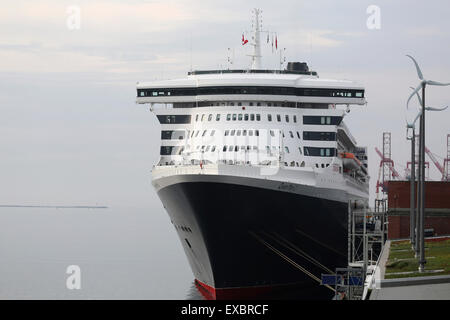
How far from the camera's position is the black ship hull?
151ft

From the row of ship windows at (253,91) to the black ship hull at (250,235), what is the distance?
6.37 meters

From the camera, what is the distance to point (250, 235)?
46.8 metres

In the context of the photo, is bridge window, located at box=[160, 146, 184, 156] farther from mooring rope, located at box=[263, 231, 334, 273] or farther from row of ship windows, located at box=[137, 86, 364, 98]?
mooring rope, located at box=[263, 231, 334, 273]

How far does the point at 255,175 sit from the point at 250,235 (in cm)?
294

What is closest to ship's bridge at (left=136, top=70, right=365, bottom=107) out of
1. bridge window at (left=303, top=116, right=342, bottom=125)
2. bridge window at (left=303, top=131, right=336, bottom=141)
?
bridge window at (left=303, top=116, right=342, bottom=125)

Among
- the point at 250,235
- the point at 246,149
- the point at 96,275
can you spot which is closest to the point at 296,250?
the point at 250,235

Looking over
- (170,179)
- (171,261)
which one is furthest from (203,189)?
(171,261)

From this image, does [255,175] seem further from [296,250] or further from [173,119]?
[173,119]

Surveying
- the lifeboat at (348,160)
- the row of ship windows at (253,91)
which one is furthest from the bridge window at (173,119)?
the lifeboat at (348,160)

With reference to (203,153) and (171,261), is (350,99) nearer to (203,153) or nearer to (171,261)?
(203,153)

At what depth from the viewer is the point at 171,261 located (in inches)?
4471
